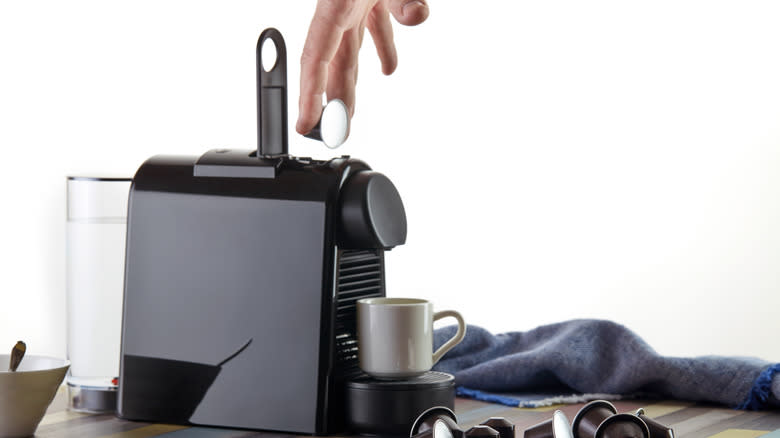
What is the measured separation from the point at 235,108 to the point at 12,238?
555 mm

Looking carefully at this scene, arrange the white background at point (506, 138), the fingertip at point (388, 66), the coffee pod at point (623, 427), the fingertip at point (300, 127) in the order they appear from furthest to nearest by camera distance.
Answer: the white background at point (506, 138), the fingertip at point (388, 66), the fingertip at point (300, 127), the coffee pod at point (623, 427)

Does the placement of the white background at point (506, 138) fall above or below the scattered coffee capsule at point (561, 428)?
above

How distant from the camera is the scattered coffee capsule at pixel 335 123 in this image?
1005 millimetres

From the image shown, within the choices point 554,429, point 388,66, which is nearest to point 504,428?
point 554,429

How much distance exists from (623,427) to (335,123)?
429 mm

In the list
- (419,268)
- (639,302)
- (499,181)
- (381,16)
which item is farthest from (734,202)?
(381,16)

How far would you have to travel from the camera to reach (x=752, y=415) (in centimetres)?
103

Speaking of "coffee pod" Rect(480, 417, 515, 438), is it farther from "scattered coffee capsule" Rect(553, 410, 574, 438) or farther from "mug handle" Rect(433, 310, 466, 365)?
"mug handle" Rect(433, 310, 466, 365)

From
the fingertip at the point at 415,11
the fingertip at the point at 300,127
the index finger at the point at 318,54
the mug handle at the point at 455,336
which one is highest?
the fingertip at the point at 415,11

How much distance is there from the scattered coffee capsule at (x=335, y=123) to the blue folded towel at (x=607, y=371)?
340 millimetres

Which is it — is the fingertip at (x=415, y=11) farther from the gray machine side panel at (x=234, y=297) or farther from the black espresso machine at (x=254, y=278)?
the gray machine side panel at (x=234, y=297)

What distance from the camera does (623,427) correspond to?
0.77 metres

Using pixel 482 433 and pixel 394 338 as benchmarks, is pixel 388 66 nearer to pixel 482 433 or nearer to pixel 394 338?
pixel 394 338

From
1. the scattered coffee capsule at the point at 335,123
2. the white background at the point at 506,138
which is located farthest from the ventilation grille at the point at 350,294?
the white background at the point at 506,138
